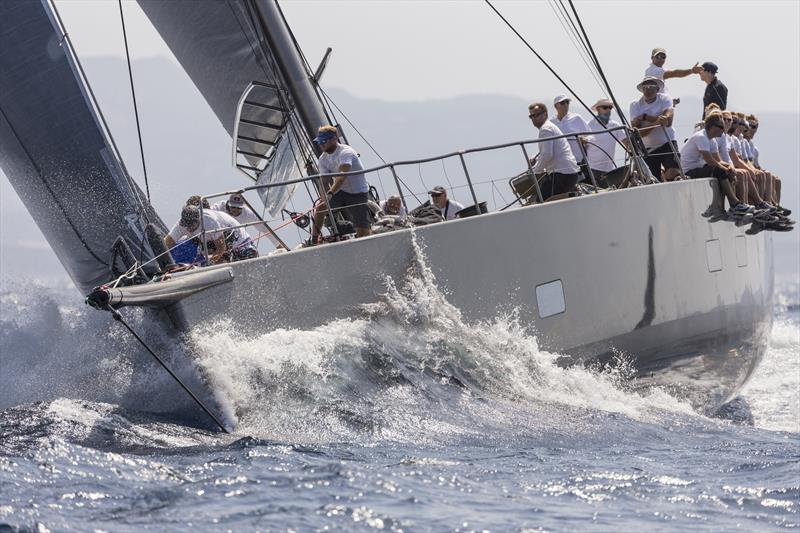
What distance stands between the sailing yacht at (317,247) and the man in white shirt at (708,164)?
5.2 inches

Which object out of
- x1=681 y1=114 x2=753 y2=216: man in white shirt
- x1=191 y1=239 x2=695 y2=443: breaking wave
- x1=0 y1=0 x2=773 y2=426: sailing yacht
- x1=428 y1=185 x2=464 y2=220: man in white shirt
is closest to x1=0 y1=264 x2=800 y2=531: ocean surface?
x1=191 y1=239 x2=695 y2=443: breaking wave

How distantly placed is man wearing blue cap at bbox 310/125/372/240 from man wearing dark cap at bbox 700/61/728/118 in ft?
15.3

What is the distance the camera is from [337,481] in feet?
16.6

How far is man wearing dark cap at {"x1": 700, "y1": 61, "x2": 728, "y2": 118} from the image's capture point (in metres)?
11.6

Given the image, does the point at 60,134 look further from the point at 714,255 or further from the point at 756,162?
the point at 756,162

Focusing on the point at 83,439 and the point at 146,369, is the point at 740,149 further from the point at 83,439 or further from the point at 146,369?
the point at 83,439

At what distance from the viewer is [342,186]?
321 inches

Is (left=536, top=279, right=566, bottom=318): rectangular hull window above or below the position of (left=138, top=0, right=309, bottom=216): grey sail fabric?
below

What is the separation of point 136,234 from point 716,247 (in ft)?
15.9

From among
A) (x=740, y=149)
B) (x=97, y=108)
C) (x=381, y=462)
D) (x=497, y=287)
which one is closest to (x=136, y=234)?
(x=97, y=108)

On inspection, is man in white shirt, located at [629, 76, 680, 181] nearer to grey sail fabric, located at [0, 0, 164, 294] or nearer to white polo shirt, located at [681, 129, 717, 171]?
white polo shirt, located at [681, 129, 717, 171]

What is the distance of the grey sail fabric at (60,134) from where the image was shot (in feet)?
28.8

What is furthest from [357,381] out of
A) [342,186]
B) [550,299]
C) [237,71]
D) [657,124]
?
[237,71]

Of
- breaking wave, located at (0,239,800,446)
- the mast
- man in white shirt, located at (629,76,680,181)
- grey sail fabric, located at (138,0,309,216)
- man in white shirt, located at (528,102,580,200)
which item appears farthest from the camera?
grey sail fabric, located at (138,0,309,216)
